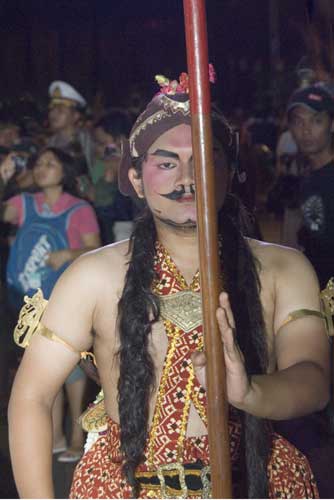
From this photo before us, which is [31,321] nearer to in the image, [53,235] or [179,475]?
[179,475]

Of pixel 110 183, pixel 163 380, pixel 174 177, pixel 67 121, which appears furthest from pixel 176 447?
pixel 67 121

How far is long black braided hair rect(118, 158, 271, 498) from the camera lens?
108 inches

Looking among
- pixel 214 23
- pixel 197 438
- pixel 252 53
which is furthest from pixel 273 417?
pixel 252 53

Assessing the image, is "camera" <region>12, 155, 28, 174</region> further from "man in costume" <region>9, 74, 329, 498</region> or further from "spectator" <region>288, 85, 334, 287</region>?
"man in costume" <region>9, 74, 329, 498</region>

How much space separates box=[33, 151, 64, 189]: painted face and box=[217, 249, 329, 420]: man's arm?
338 centimetres

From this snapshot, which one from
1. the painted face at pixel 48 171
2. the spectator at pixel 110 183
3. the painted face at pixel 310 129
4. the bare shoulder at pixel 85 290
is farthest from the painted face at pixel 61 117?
the bare shoulder at pixel 85 290

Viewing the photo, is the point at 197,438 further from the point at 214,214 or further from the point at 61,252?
the point at 61,252

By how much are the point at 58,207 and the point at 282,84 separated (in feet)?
53.4

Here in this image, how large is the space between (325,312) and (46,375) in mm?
781

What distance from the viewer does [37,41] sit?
2477 cm

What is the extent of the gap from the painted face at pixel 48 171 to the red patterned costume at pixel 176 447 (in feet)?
11.1

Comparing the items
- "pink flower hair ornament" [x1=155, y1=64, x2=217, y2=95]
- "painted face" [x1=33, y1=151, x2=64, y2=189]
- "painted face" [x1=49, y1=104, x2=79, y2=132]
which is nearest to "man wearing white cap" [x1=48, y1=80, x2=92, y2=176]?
"painted face" [x1=49, y1=104, x2=79, y2=132]

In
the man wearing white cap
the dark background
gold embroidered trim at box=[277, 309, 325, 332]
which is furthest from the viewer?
the dark background

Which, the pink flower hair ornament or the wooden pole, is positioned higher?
the pink flower hair ornament
